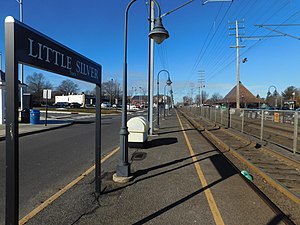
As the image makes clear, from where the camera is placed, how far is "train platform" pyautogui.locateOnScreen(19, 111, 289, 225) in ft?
13.0

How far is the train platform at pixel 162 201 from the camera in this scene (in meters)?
3.97

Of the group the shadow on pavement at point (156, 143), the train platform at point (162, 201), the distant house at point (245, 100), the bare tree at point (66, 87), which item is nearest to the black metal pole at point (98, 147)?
the train platform at point (162, 201)

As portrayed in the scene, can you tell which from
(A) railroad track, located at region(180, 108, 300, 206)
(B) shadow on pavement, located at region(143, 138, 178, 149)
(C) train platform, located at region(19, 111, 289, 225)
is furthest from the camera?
(B) shadow on pavement, located at region(143, 138, 178, 149)

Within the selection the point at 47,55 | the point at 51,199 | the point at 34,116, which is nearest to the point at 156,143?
the point at 51,199

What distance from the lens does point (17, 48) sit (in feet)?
8.52

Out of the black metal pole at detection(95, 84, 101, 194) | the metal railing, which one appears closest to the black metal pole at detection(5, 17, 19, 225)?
the black metal pole at detection(95, 84, 101, 194)

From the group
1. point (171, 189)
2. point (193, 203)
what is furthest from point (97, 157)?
point (193, 203)

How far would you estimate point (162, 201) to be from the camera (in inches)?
185

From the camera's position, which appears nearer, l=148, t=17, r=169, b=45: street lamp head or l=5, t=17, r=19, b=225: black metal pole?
l=5, t=17, r=19, b=225: black metal pole

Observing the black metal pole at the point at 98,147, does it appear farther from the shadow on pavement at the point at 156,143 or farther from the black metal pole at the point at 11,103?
the shadow on pavement at the point at 156,143

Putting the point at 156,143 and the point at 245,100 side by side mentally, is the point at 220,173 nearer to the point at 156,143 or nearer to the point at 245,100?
the point at 156,143

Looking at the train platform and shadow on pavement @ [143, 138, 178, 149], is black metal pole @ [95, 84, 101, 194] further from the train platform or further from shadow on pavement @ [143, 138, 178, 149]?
shadow on pavement @ [143, 138, 178, 149]

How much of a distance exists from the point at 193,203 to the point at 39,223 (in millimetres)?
2586

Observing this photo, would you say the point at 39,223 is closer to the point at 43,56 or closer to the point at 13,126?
the point at 13,126
